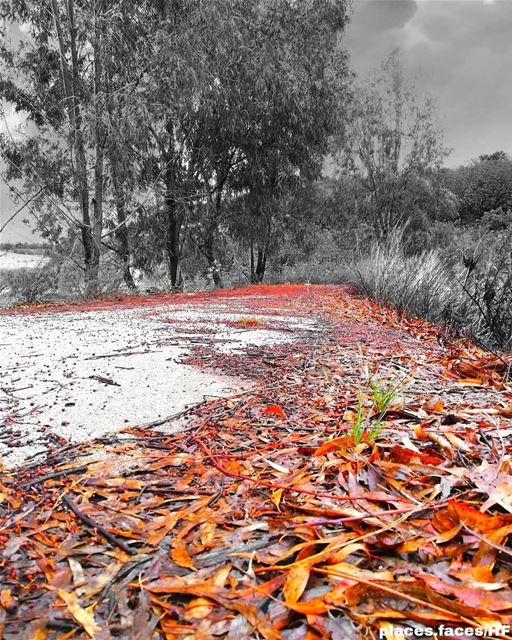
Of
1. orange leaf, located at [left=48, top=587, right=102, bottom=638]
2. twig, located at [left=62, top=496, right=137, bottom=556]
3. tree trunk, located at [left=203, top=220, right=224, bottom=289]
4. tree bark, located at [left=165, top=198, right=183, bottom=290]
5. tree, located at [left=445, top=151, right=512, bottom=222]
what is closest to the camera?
orange leaf, located at [left=48, top=587, right=102, bottom=638]

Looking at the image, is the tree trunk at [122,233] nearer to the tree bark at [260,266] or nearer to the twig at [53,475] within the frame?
the tree bark at [260,266]

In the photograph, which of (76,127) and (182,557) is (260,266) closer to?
(76,127)

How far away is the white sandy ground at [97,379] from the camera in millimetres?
1171

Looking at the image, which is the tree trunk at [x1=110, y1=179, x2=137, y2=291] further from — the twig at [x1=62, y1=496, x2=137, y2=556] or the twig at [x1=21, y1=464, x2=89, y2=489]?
the twig at [x1=62, y1=496, x2=137, y2=556]

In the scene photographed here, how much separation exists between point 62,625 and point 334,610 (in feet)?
1.05

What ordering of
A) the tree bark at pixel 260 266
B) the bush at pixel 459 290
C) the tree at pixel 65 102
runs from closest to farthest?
the bush at pixel 459 290 < the tree at pixel 65 102 < the tree bark at pixel 260 266

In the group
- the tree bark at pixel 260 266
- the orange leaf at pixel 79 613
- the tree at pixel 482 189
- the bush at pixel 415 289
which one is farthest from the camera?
the tree at pixel 482 189

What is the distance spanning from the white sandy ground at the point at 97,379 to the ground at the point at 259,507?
10mm

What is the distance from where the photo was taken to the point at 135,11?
803cm

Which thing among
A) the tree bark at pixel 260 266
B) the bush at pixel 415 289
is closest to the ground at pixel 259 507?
the bush at pixel 415 289

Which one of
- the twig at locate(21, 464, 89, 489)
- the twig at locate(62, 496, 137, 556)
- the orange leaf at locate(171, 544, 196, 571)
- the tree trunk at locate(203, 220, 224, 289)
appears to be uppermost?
the tree trunk at locate(203, 220, 224, 289)

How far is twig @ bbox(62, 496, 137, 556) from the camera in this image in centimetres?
68

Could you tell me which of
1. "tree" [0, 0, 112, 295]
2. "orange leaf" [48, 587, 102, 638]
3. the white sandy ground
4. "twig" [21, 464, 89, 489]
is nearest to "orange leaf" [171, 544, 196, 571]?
"orange leaf" [48, 587, 102, 638]

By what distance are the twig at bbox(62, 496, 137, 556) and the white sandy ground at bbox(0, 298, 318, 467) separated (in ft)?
0.84
